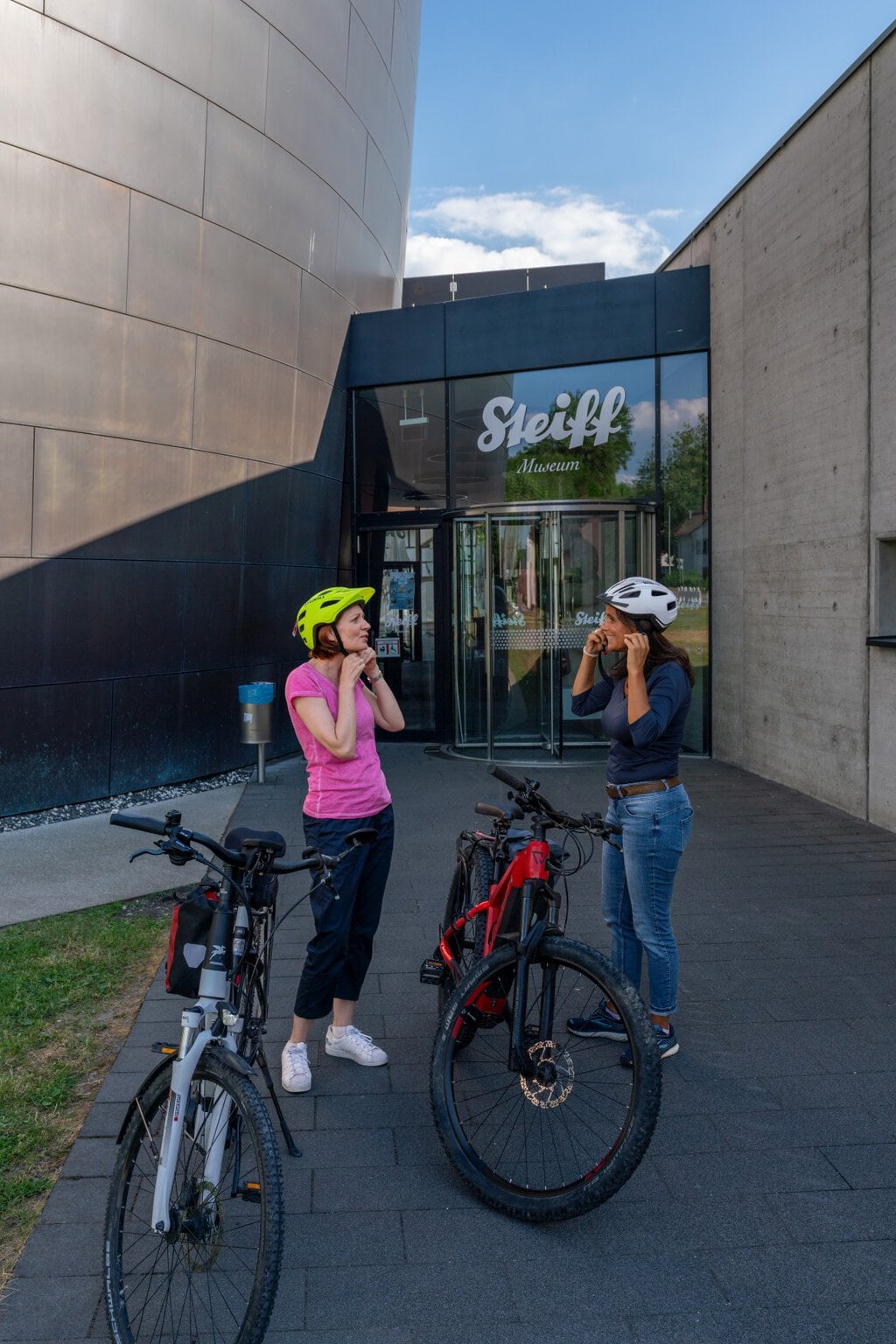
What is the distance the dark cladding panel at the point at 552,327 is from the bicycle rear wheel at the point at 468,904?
8.85 meters

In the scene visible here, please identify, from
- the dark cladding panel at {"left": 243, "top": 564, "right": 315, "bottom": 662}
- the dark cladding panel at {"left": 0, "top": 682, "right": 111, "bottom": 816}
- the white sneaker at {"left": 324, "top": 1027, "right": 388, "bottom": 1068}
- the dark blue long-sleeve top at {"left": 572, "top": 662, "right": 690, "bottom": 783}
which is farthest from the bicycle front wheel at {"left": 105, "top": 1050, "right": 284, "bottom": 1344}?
the dark cladding panel at {"left": 243, "top": 564, "right": 315, "bottom": 662}

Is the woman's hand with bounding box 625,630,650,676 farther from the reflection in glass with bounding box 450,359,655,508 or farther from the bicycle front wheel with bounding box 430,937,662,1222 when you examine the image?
the reflection in glass with bounding box 450,359,655,508

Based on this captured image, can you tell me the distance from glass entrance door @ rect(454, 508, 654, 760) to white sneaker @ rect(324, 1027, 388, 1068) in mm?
7721

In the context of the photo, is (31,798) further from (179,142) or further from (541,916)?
(541,916)

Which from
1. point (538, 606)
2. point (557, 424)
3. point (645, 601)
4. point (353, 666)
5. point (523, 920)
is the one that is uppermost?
point (557, 424)

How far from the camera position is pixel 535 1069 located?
3250 mm

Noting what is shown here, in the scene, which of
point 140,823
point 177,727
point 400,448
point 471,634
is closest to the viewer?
point 140,823

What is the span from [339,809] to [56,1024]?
1.66m

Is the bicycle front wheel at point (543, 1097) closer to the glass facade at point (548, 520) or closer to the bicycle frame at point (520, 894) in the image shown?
the bicycle frame at point (520, 894)

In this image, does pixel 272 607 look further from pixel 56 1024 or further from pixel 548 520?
pixel 56 1024

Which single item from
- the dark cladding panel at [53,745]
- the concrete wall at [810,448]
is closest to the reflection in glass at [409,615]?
the concrete wall at [810,448]

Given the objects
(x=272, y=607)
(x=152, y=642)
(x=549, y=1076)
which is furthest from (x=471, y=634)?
(x=549, y=1076)

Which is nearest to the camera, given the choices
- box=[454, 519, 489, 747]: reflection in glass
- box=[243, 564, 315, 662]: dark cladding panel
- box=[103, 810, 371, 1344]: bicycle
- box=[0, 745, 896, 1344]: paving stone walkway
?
box=[103, 810, 371, 1344]: bicycle

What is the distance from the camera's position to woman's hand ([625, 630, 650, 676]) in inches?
159
